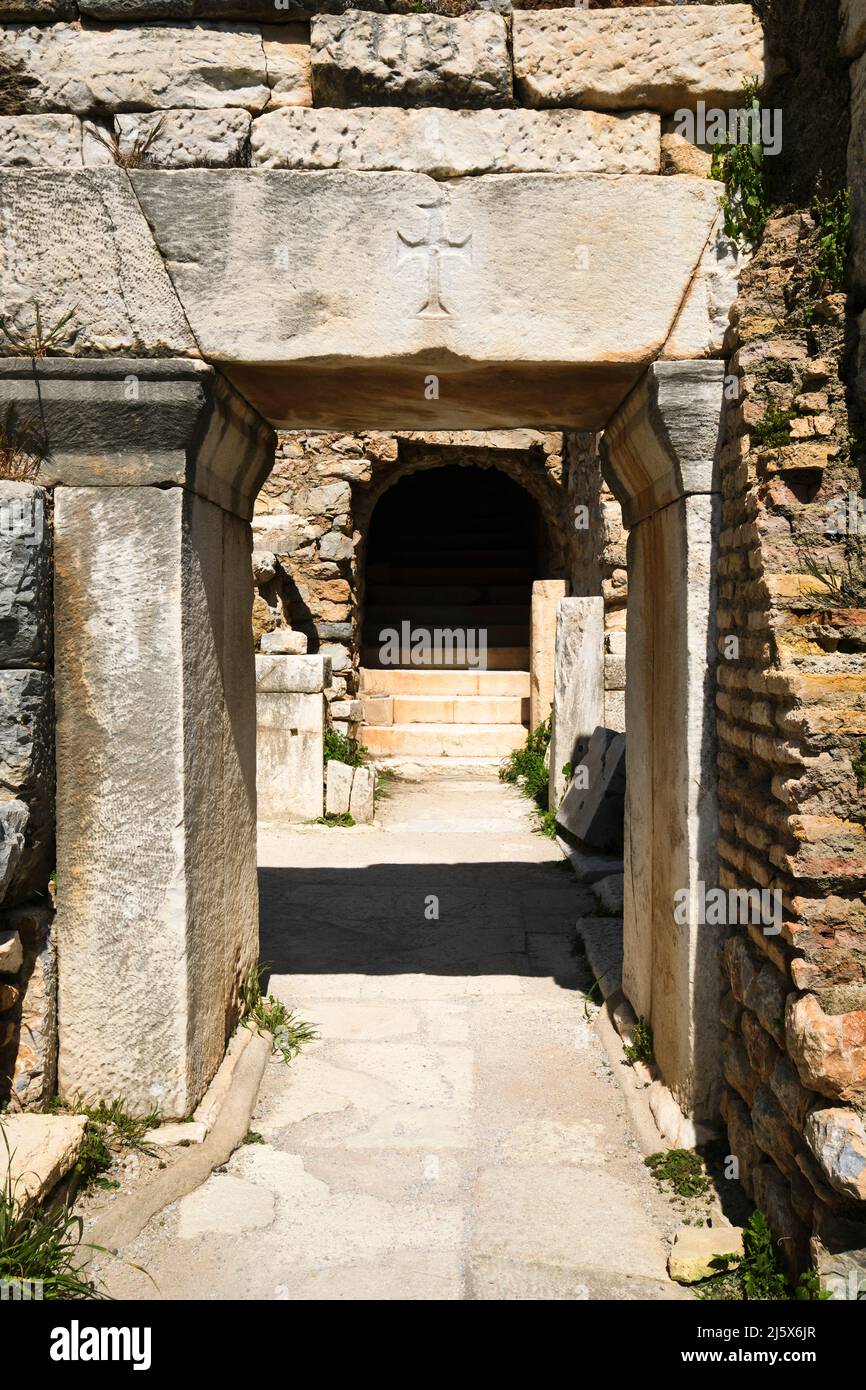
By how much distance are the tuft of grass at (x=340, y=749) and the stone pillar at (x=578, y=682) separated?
1.83 metres

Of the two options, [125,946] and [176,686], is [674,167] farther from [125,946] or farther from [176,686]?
[125,946]

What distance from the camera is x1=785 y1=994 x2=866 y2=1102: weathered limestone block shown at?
2062mm

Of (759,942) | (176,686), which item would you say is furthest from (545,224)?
(759,942)

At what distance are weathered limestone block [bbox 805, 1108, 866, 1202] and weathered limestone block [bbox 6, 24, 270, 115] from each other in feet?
10.2

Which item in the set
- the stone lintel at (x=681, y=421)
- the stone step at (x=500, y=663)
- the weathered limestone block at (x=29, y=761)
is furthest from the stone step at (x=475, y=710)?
the weathered limestone block at (x=29, y=761)

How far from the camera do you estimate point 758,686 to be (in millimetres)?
2598

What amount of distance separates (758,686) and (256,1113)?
2.09m

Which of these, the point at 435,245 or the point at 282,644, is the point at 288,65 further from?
the point at 282,644

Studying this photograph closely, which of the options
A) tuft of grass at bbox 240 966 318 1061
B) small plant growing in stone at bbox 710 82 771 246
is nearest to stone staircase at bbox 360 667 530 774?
tuft of grass at bbox 240 966 318 1061

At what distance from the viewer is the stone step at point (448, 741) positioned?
10.1 meters

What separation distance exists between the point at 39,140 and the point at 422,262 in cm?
118

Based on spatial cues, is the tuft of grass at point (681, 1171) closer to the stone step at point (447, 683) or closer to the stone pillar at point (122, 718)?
the stone pillar at point (122, 718)

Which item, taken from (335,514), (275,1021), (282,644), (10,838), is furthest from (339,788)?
(10,838)

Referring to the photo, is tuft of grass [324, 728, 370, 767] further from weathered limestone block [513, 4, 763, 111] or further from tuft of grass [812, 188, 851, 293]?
tuft of grass [812, 188, 851, 293]
